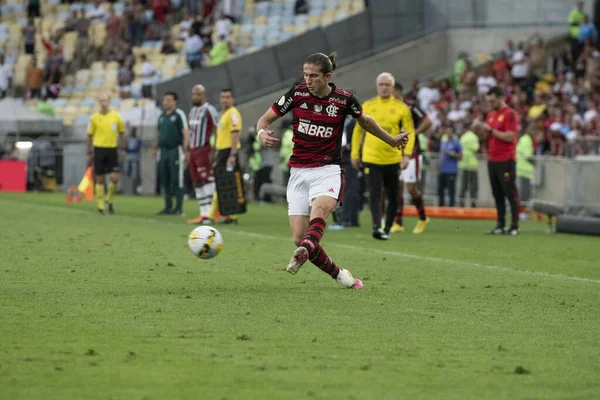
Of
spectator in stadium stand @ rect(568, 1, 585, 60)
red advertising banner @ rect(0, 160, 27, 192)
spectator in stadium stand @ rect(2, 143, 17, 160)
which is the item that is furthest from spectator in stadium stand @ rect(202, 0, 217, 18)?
spectator in stadium stand @ rect(568, 1, 585, 60)

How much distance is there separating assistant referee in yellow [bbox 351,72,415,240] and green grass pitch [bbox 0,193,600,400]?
114cm

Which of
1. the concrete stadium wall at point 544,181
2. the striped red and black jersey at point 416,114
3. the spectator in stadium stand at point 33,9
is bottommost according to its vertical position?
the concrete stadium wall at point 544,181

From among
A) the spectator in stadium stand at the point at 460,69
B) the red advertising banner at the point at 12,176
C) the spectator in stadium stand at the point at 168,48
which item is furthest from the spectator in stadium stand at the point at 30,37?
the spectator in stadium stand at the point at 460,69

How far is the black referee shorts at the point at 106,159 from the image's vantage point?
24219mm

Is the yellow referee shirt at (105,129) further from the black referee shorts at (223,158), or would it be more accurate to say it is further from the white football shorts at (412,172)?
the white football shorts at (412,172)

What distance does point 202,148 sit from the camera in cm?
2197

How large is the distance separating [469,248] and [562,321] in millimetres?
7596

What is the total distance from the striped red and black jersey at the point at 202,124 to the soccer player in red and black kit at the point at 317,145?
34.1 feet

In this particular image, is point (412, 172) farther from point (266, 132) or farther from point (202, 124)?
point (266, 132)

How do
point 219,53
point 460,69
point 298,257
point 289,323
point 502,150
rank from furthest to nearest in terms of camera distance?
point 219,53 < point 460,69 < point 502,150 < point 298,257 < point 289,323

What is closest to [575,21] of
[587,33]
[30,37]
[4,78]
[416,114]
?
[587,33]

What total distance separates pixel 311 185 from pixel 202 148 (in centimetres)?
1076

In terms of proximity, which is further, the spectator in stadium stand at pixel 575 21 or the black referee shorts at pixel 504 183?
the spectator in stadium stand at pixel 575 21

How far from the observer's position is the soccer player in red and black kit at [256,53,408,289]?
36.7ft
